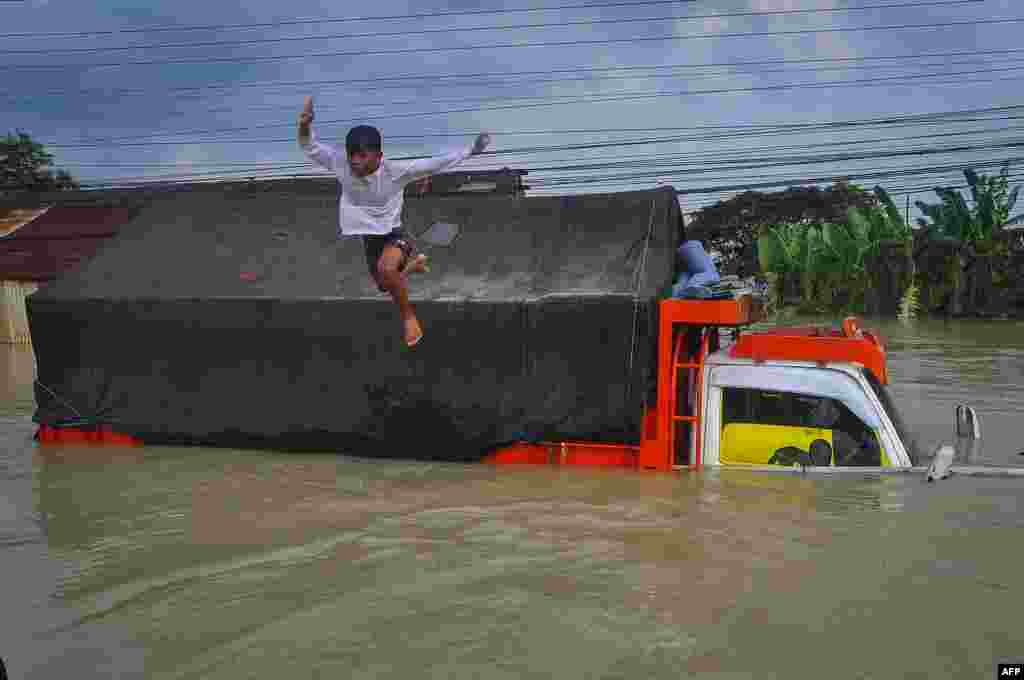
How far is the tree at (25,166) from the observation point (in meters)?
39.4

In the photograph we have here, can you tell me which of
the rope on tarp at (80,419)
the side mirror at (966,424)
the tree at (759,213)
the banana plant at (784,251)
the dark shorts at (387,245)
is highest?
the tree at (759,213)

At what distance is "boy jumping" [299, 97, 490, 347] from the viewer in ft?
16.5

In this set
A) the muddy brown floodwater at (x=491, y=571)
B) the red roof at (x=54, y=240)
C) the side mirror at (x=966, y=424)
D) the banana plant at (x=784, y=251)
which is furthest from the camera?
the banana plant at (x=784, y=251)

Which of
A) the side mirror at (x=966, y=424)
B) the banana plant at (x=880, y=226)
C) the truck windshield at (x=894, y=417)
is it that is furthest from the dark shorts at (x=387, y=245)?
the banana plant at (x=880, y=226)

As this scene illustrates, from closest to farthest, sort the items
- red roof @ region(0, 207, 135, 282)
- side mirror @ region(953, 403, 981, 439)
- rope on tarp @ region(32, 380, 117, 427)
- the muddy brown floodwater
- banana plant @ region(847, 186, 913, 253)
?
the muddy brown floodwater
side mirror @ region(953, 403, 981, 439)
rope on tarp @ region(32, 380, 117, 427)
red roof @ region(0, 207, 135, 282)
banana plant @ region(847, 186, 913, 253)

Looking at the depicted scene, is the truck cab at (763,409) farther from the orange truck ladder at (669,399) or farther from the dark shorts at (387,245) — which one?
the dark shorts at (387,245)

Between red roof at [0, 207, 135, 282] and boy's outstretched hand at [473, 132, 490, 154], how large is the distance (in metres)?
23.8

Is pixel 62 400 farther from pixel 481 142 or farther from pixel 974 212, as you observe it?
pixel 974 212

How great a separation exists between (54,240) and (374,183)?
26.8 m

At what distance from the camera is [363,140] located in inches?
196

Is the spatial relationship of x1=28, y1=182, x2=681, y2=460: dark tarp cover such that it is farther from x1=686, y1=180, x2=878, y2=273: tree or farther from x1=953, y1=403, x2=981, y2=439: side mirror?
x1=686, y1=180, x2=878, y2=273: tree

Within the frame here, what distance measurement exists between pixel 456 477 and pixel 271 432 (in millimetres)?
1859

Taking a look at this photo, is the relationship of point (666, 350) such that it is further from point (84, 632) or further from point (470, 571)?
point (84, 632)

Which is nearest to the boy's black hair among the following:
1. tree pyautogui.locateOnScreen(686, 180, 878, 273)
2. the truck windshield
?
the truck windshield
